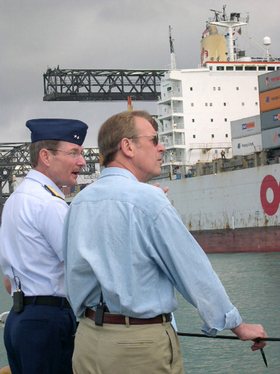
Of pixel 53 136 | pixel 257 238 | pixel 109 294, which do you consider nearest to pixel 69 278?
pixel 109 294

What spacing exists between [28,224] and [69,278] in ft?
1.94

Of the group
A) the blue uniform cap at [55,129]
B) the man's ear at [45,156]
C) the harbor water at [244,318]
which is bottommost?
the harbor water at [244,318]

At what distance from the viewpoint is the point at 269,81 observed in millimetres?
38094

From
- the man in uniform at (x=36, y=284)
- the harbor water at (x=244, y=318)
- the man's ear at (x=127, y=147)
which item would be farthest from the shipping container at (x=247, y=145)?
the man's ear at (x=127, y=147)

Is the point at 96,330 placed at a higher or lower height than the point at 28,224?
lower

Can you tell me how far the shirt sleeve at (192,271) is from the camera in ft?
7.35

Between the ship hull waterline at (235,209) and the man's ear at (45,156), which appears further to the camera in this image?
the ship hull waterline at (235,209)

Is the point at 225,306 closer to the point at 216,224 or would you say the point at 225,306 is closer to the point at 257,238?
the point at 257,238

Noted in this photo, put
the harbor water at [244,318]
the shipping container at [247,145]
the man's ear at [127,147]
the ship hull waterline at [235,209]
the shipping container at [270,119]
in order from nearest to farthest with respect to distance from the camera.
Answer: the man's ear at [127,147], the harbor water at [244,318], the ship hull waterline at [235,209], the shipping container at [270,119], the shipping container at [247,145]

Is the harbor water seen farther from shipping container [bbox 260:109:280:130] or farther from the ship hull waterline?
shipping container [bbox 260:109:280:130]

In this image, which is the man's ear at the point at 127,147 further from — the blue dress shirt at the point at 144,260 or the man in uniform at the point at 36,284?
the man in uniform at the point at 36,284

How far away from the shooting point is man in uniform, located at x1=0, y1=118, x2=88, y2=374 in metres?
2.93

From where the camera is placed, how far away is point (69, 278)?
96.6 inches

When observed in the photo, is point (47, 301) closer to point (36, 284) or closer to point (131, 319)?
point (36, 284)
